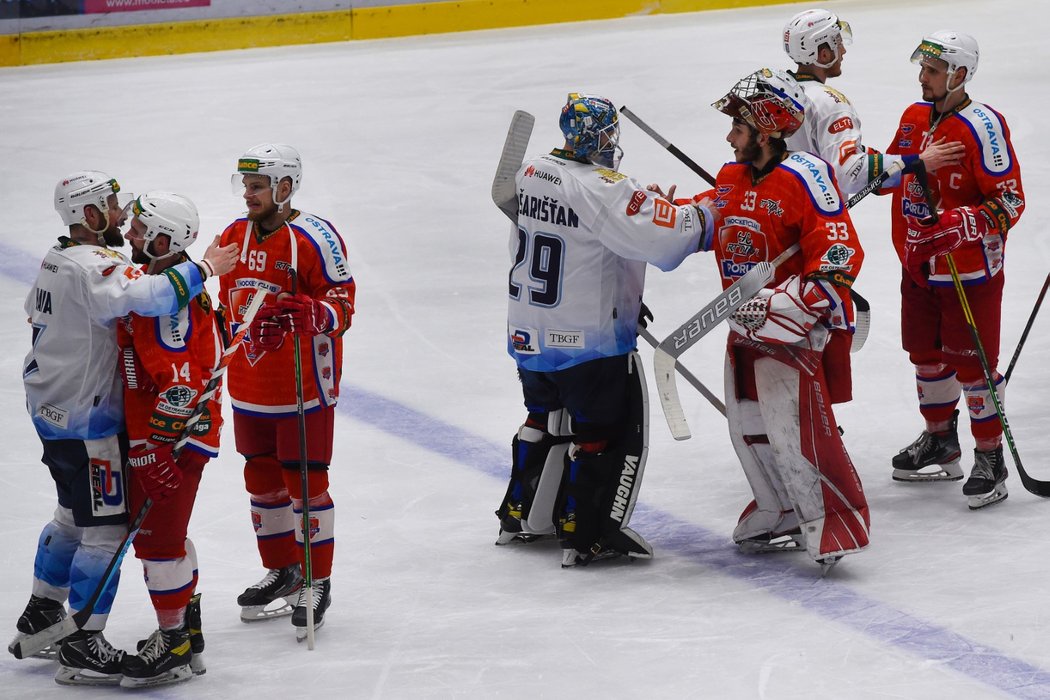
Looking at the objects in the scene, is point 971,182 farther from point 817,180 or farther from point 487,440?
point 487,440

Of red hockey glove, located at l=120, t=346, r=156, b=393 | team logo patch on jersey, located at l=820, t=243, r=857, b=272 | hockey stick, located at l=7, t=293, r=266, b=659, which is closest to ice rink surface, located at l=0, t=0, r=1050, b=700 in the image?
hockey stick, located at l=7, t=293, r=266, b=659

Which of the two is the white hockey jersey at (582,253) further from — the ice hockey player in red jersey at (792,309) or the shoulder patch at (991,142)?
the shoulder patch at (991,142)

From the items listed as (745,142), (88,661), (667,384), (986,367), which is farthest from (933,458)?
(88,661)

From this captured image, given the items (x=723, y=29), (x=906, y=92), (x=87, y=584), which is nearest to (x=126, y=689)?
(x=87, y=584)

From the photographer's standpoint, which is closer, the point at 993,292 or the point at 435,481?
the point at 993,292

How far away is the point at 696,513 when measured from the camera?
5090 millimetres

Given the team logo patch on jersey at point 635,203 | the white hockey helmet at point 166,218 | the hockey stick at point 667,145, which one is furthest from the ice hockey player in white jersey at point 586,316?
the white hockey helmet at point 166,218

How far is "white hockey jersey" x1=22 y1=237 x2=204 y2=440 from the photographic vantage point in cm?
368

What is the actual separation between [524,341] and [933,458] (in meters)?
1.68

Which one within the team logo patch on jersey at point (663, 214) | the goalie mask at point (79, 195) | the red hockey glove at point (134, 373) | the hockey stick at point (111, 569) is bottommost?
the hockey stick at point (111, 569)

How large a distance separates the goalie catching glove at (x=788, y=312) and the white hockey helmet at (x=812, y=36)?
1.20 m

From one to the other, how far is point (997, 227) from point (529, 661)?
2183 mm

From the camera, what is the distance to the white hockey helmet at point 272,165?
4.14 metres

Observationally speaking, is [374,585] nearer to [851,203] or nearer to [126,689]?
[126,689]
